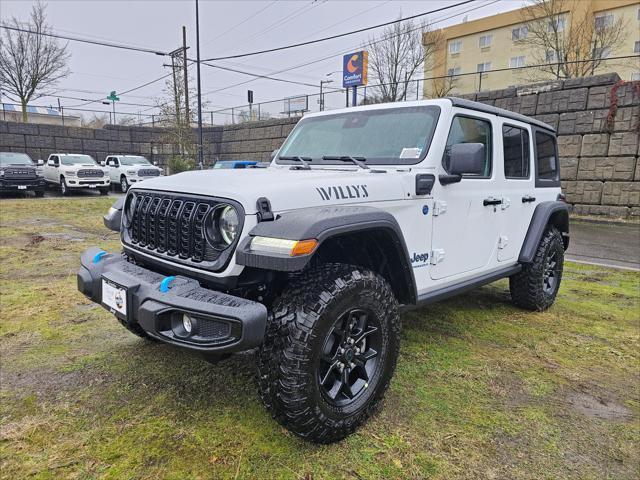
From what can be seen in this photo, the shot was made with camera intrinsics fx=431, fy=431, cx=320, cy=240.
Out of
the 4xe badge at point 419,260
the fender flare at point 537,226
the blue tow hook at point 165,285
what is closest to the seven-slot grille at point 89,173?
the fender flare at point 537,226

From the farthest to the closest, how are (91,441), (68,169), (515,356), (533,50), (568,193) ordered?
1. (533,50)
2. (68,169)
3. (568,193)
4. (515,356)
5. (91,441)

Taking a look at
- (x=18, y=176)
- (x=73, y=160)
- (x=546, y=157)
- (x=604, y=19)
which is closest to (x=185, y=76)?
(x=73, y=160)

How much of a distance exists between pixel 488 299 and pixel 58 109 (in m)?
31.8

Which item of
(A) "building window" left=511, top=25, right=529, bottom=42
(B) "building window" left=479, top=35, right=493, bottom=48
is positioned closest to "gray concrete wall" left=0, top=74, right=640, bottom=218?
(A) "building window" left=511, top=25, right=529, bottom=42

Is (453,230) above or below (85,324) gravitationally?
above

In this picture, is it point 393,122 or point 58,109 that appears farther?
point 58,109

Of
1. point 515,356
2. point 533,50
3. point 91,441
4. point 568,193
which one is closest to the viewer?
point 91,441

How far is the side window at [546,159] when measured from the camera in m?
4.30

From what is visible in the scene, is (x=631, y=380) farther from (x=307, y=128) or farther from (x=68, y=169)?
(x=68, y=169)

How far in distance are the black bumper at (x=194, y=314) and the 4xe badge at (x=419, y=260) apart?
4.07 ft

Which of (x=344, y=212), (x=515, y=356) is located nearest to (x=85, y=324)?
(x=344, y=212)

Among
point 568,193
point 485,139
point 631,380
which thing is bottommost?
point 631,380

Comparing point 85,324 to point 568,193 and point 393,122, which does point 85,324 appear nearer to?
point 393,122

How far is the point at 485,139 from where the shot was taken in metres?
3.46
